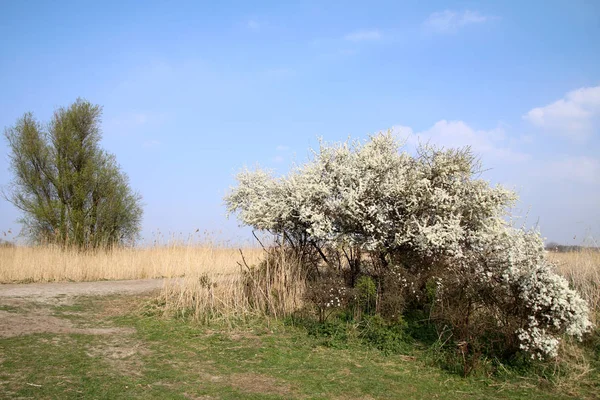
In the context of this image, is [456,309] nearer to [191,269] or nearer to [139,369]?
[139,369]

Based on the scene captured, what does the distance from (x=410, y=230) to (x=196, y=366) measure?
4.34m

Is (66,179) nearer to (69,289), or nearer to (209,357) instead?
(69,289)

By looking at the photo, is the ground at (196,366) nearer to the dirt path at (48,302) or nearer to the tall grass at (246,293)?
the dirt path at (48,302)

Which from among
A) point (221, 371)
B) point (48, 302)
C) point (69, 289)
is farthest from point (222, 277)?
point (69, 289)

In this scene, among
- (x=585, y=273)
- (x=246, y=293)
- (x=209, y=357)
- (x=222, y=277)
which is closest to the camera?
(x=209, y=357)

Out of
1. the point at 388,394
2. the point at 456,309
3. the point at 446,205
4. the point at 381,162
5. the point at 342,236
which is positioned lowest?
the point at 388,394

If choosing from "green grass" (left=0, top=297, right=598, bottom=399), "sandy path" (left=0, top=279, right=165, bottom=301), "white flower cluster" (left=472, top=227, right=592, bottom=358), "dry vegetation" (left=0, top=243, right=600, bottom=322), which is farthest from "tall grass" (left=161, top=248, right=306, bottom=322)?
"white flower cluster" (left=472, top=227, right=592, bottom=358)

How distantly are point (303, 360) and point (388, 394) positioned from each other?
153 cm

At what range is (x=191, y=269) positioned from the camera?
10.6m

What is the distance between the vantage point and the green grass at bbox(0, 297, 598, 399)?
546 centimetres

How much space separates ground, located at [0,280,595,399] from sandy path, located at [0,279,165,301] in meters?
1.84

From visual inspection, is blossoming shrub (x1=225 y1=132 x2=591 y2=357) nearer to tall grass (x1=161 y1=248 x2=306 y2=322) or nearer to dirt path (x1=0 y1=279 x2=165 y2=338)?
tall grass (x1=161 y1=248 x2=306 y2=322)

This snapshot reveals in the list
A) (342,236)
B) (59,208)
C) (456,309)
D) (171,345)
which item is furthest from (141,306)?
(59,208)

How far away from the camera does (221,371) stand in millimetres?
6238
